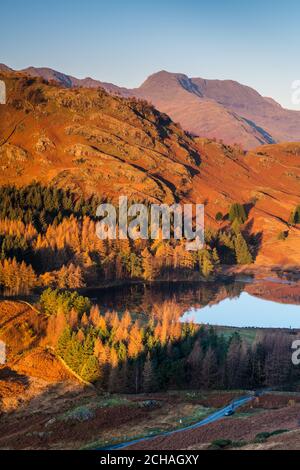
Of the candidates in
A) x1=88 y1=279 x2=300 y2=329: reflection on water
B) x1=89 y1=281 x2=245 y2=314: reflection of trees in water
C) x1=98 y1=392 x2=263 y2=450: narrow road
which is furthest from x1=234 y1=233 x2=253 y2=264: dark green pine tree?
x1=98 y1=392 x2=263 y2=450: narrow road

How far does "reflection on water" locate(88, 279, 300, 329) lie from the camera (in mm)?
122156

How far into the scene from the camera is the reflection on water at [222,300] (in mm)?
122156

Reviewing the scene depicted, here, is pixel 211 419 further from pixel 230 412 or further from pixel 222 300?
pixel 222 300

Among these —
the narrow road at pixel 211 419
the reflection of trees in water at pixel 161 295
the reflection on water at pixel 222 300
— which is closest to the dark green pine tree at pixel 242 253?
the reflection on water at pixel 222 300

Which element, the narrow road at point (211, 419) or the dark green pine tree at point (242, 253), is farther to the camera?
the dark green pine tree at point (242, 253)

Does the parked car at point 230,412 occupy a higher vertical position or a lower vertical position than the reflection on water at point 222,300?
lower

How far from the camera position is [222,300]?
5586 inches

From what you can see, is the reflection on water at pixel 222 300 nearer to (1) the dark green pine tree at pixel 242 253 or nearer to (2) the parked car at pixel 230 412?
(1) the dark green pine tree at pixel 242 253

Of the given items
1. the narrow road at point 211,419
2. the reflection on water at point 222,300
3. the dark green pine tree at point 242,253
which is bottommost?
the narrow road at point 211,419

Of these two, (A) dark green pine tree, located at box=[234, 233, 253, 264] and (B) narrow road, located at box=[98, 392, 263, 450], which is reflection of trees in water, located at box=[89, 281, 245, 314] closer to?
(A) dark green pine tree, located at box=[234, 233, 253, 264]

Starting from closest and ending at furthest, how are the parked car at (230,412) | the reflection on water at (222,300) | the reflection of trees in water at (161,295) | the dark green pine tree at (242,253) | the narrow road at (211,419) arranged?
1. the narrow road at (211,419)
2. the parked car at (230,412)
3. the reflection on water at (222,300)
4. the reflection of trees in water at (161,295)
5. the dark green pine tree at (242,253)

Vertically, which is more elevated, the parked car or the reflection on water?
the reflection on water

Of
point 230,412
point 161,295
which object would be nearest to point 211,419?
point 230,412

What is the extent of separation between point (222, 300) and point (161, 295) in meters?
16.9
